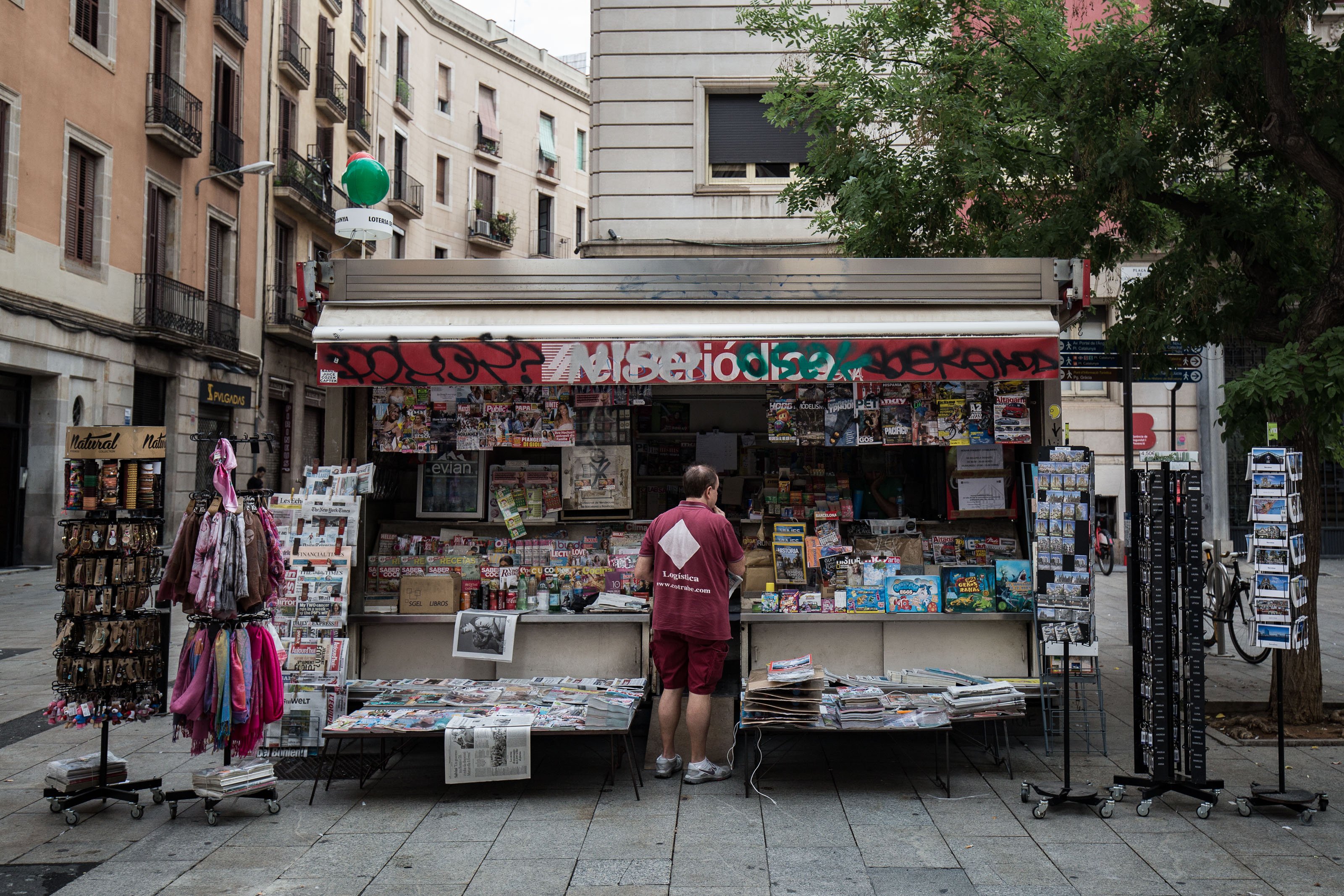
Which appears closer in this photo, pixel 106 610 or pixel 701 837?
pixel 701 837

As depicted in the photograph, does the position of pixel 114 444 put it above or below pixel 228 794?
above

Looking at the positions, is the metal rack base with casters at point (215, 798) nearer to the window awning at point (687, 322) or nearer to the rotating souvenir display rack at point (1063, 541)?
the window awning at point (687, 322)

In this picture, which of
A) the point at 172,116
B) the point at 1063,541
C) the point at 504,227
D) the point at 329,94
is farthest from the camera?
the point at 504,227

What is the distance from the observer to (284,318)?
85.6 ft

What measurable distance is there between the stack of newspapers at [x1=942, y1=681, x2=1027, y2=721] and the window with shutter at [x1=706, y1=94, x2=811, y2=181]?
11.5m

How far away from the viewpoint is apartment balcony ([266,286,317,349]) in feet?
83.6

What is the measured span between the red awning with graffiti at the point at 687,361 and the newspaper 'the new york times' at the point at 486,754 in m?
2.15

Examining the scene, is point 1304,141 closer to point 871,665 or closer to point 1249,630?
point 871,665

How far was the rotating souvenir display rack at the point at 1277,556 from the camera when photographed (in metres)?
5.34

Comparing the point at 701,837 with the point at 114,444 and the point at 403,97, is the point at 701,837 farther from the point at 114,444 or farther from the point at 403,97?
the point at 403,97

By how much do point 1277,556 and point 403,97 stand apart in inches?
1318

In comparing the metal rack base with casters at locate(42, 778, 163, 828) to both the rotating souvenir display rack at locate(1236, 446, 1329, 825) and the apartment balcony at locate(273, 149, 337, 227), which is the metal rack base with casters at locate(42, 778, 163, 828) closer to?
the rotating souvenir display rack at locate(1236, 446, 1329, 825)

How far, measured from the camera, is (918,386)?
6.93 metres

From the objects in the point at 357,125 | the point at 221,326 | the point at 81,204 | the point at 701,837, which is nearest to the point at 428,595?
the point at 701,837
